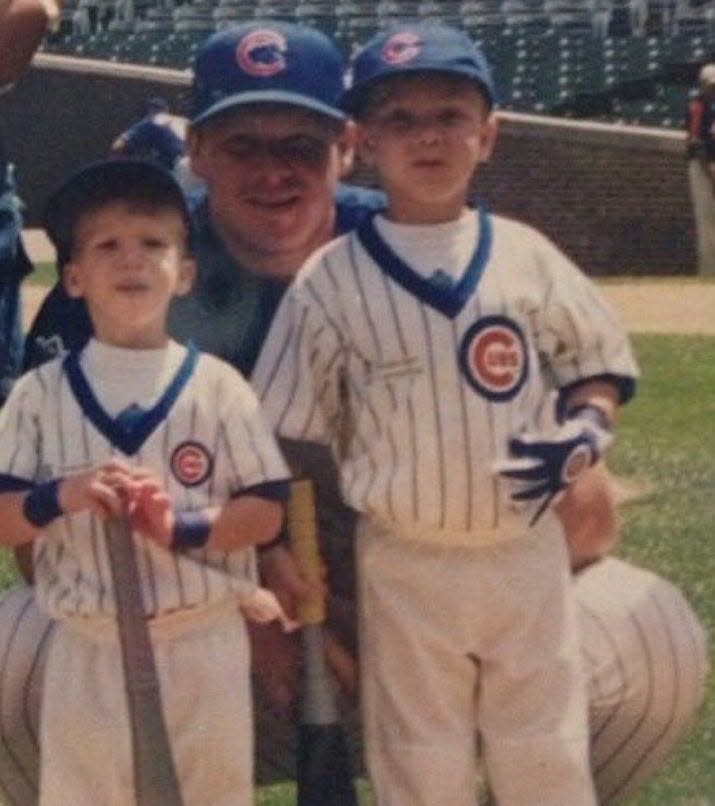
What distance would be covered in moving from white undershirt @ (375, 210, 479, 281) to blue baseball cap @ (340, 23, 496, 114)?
188 mm

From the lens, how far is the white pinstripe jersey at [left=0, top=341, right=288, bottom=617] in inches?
138

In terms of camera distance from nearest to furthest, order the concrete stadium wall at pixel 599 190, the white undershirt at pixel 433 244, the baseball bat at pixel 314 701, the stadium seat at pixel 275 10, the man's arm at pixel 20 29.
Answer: the white undershirt at pixel 433 244 < the baseball bat at pixel 314 701 < the man's arm at pixel 20 29 < the concrete stadium wall at pixel 599 190 < the stadium seat at pixel 275 10

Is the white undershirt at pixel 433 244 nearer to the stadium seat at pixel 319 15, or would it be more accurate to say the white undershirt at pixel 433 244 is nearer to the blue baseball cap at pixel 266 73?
the blue baseball cap at pixel 266 73

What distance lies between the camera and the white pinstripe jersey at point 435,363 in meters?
3.61

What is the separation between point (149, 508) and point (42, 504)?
17 cm

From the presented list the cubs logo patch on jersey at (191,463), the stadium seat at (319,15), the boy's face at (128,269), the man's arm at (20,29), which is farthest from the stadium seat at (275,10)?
the cubs logo patch on jersey at (191,463)

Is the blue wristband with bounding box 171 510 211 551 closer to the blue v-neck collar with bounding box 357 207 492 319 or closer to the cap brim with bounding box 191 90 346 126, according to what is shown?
the blue v-neck collar with bounding box 357 207 492 319

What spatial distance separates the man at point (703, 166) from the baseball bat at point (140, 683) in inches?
671

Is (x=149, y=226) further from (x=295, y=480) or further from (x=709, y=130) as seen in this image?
(x=709, y=130)

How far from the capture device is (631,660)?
13.3 ft

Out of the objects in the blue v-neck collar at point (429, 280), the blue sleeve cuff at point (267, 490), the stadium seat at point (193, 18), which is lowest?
the stadium seat at point (193, 18)

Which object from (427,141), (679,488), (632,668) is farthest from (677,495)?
(427,141)

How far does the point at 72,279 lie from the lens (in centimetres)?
363

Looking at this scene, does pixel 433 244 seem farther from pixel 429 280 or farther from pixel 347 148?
pixel 347 148
